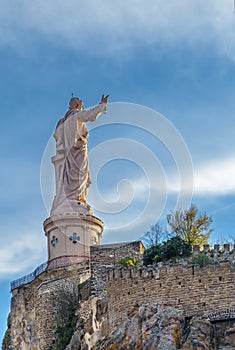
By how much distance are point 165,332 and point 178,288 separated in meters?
2.84

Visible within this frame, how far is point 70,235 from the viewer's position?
70000 mm

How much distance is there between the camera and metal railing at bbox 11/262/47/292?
6862 cm

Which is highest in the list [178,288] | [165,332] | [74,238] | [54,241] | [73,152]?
[73,152]

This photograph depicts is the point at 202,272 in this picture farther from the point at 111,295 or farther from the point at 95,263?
the point at 95,263

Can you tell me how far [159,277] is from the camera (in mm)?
50844

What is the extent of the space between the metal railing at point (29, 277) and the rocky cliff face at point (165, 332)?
17503 millimetres

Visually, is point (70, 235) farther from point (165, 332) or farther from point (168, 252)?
point (165, 332)

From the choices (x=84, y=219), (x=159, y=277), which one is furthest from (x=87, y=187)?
(x=159, y=277)

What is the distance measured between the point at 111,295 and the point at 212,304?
23.6 ft

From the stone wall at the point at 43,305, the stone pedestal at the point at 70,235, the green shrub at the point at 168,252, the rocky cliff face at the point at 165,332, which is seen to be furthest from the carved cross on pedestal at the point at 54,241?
the rocky cliff face at the point at 165,332

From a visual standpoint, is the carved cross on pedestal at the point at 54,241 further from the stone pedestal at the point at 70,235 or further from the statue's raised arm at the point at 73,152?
the statue's raised arm at the point at 73,152

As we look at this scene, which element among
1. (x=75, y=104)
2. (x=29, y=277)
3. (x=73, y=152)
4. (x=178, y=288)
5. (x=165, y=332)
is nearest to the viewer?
(x=165, y=332)

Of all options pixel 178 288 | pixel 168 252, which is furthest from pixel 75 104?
pixel 178 288

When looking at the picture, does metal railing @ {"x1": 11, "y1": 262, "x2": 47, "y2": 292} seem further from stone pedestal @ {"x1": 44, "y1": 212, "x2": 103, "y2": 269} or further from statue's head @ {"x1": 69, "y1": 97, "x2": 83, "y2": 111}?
statue's head @ {"x1": 69, "y1": 97, "x2": 83, "y2": 111}
